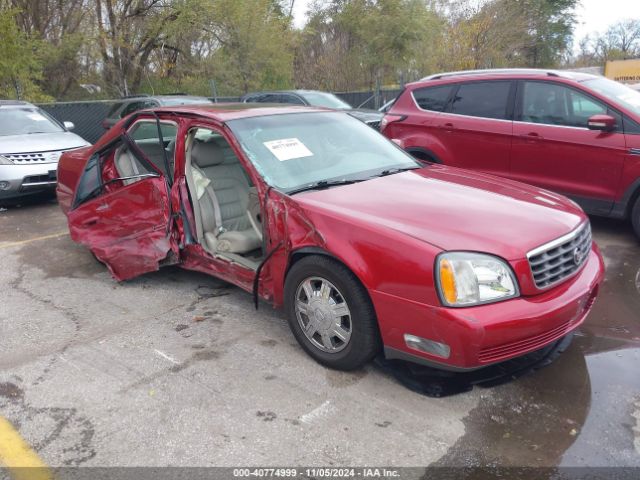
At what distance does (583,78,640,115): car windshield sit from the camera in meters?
5.55

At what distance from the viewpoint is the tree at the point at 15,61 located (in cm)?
1358

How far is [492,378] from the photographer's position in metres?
3.07

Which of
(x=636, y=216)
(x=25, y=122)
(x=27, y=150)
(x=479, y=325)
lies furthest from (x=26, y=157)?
(x=636, y=216)

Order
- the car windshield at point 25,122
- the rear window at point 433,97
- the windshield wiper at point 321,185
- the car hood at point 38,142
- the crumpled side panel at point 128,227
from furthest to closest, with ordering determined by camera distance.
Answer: the car windshield at point 25,122 < the car hood at point 38,142 < the rear window at point 433,97 < the crumpled side panel at point 128,227 < the windshield wiper at point 321,185

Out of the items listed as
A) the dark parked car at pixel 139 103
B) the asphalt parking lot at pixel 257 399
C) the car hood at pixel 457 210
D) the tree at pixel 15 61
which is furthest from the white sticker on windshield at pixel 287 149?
the tree at pixel 15 61

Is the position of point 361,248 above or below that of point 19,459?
above

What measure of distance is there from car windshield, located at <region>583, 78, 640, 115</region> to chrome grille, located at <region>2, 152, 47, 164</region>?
23.9 feet

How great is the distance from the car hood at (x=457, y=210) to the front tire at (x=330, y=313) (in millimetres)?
336

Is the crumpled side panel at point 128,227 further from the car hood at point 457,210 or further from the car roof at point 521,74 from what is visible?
the car roof at point 521,74

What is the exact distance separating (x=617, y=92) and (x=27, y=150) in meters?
7.77

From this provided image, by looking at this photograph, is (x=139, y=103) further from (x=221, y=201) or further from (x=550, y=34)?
(x=550, y=34)

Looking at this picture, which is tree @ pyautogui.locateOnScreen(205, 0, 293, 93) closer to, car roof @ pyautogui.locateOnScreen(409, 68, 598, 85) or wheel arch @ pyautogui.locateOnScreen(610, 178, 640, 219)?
car roof @ pyautogui.locateOnScreen(409, 68, 598, 85)

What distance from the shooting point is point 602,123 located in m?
5.31

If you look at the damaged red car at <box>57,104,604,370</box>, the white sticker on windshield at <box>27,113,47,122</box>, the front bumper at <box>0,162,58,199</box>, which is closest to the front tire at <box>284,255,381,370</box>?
the damaged red car at <box>57,104,604,370</box>
